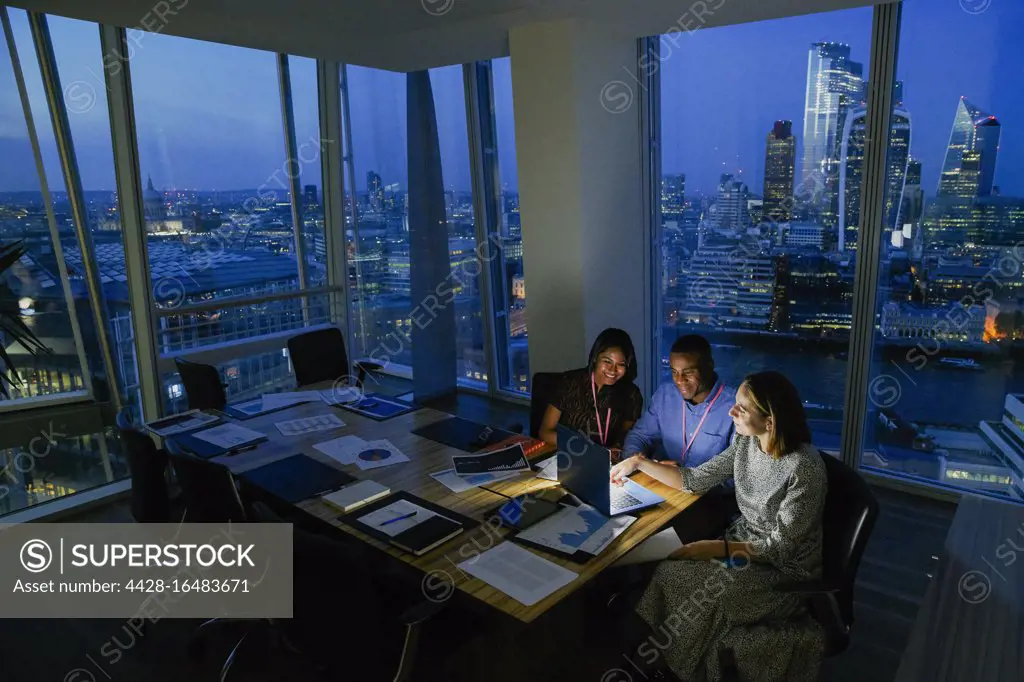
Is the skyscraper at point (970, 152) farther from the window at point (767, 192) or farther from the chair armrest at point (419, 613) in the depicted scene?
the chair armrest at point (419, 613)

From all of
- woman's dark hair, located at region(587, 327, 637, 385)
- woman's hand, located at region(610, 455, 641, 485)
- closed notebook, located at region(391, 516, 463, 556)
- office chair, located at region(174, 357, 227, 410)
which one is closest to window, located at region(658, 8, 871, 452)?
woman's dark hair, located at region(587, 327, 637, 385)

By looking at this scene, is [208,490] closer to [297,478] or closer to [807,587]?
[297,478]

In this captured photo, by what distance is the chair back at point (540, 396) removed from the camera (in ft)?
11.8

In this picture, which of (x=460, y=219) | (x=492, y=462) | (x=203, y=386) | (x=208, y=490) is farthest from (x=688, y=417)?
(x=460, y=219)

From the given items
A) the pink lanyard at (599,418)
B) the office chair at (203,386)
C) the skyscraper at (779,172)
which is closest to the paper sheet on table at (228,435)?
the office chair at (203,386)

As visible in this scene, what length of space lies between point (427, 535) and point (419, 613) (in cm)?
30

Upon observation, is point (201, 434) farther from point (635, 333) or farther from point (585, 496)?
point (635, 333)

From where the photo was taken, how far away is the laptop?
2.31 m

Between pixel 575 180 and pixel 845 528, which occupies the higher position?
pixel 575 180

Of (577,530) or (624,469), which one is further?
(624,469)

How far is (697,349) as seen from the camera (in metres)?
3.01

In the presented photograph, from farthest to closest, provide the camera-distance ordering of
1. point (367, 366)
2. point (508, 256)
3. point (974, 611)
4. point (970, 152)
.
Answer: point (508, 256)
point (367, 366)
point (970, 152)
point (974, 611)

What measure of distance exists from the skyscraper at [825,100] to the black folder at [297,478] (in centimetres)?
351

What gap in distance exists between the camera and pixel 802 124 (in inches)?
169
